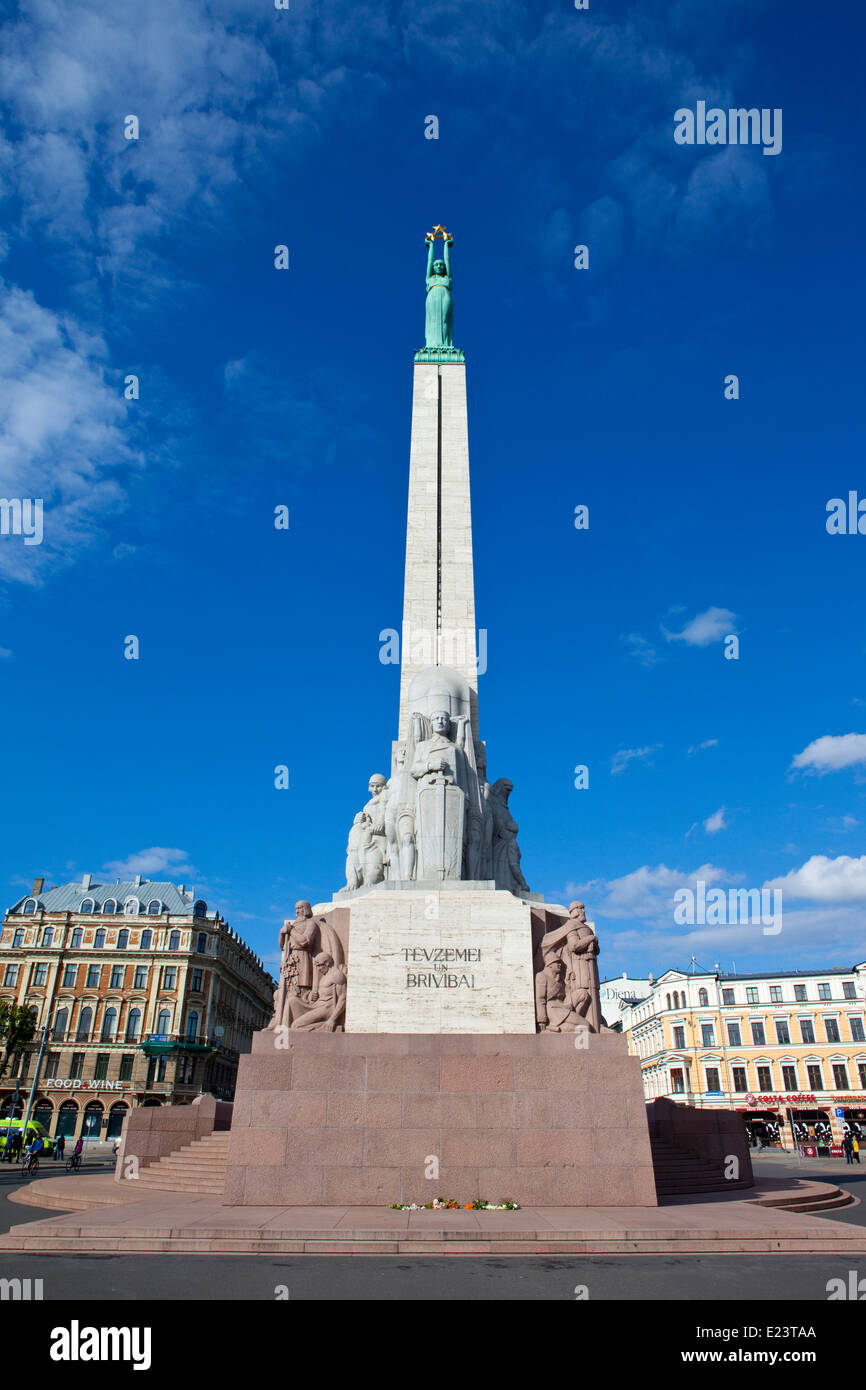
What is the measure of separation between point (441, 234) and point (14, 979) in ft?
209

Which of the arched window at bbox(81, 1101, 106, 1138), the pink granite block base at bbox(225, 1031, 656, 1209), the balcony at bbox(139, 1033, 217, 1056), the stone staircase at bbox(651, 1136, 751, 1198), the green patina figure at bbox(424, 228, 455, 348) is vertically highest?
the green patina figure at bbox(424, 228, 455, 348)

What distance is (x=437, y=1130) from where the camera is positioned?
1291cm

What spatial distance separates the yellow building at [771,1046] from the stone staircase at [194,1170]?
5499 cm

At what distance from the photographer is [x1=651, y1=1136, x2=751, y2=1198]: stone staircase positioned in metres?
15.5

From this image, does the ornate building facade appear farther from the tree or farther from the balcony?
the tree

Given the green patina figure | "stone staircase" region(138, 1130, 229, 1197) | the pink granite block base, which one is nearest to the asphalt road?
the pink granite block base

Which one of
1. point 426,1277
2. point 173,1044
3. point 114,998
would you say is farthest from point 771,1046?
point 426,1277

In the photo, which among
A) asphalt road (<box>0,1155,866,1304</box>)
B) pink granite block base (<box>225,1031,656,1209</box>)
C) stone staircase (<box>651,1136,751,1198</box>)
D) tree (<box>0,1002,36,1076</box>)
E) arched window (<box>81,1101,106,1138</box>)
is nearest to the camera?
asphalt road (<box>0,1155,866,1304</box>)

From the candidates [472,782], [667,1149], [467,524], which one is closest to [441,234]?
[467,524]

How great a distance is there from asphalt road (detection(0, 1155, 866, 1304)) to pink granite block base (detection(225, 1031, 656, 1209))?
11.7 feet

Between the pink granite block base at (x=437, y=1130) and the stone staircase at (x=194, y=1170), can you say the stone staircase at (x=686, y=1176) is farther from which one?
the stone staircase at (x=194, y=1170)

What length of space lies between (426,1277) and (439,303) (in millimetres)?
26717
